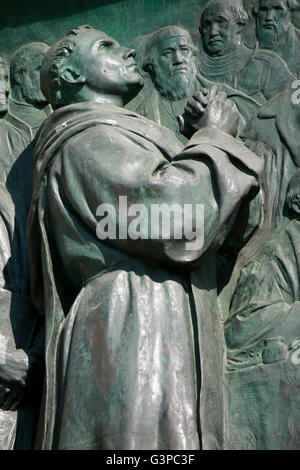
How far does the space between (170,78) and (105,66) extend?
0.52 m

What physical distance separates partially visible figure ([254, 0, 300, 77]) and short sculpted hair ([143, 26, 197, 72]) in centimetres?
43

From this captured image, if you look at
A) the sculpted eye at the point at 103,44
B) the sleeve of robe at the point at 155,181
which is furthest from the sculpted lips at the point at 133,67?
the sleeve of robe at the point at 155,181

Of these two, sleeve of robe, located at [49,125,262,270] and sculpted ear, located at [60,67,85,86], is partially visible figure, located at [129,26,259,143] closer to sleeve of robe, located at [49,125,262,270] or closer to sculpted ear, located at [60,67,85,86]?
sculpted ear, located at [60,67,85,86]

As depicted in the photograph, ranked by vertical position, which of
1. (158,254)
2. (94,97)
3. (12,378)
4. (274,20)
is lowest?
(12,378)

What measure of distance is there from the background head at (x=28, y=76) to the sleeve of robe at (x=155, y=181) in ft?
4.07

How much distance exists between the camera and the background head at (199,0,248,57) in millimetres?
7340

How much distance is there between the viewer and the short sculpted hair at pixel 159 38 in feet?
24.3

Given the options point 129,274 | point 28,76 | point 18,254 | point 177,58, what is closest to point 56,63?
point 28,76

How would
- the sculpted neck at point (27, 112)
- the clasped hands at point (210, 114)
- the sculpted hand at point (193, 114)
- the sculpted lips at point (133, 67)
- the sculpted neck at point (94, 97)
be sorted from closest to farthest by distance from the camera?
the clasped hands at point (210, 114) → the sculpted hand at point (193, 114) → the sculpted neck at point (94, 97) → the sculpted lips at point (133, 67) → the sculpted neck at point (27, 112)

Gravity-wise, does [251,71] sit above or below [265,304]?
above

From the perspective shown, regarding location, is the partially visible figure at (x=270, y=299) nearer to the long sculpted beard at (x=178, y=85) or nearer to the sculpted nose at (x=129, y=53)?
the long sculpted beard at (x=178, y=85)

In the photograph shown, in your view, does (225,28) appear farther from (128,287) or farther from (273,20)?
(128,287)

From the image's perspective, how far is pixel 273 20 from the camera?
7273 mm

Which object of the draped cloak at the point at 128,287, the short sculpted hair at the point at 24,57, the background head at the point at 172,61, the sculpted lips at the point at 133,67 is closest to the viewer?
the draped cloak at the point at 128,287
